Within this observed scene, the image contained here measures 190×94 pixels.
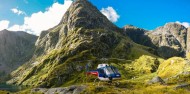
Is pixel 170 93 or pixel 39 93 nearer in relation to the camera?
pixel 170 93

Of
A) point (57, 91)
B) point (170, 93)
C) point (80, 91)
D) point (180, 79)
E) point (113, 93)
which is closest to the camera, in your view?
point (170, 93)

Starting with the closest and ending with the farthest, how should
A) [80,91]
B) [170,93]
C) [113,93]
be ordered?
[170,93] < [113,93] < [80,91]

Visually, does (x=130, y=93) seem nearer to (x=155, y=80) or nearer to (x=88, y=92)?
(x=88, y=92)

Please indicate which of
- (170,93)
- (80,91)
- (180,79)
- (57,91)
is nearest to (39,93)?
(57,91)

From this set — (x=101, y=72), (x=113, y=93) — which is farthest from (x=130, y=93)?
(x=101, y=72)

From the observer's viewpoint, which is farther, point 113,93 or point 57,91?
point 57,91

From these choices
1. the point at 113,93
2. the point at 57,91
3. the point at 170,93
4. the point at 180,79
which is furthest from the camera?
the point at 180,79

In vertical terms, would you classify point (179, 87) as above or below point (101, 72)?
below

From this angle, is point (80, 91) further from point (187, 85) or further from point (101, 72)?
point (187, 85)

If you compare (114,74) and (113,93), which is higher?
(114,74)
